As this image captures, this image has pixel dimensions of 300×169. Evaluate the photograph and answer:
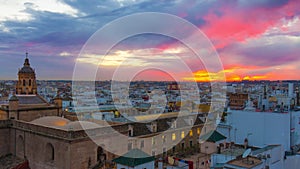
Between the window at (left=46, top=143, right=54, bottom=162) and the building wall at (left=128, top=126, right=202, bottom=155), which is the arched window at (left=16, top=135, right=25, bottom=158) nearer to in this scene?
the window at (left=46, top=143, right=54, bottom=162)

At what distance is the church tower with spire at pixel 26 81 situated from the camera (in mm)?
33812

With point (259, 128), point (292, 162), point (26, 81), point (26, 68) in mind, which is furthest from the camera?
point (26, 68)

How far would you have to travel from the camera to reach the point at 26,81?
33.9 meters

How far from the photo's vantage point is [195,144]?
3369cm

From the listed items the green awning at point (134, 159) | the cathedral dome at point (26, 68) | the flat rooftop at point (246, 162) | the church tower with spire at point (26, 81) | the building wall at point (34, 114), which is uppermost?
the cathedral dome at point (26, 68)

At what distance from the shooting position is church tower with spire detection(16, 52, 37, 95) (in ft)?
111

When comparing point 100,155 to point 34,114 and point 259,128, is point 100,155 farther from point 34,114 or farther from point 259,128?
point 259,128

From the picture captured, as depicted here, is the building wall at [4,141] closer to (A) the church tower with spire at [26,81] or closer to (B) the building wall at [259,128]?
(A) the church tower with spire at [26,81]

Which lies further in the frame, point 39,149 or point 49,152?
point 39,149

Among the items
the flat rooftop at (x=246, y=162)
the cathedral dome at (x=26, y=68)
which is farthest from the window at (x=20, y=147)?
the flat rooftop at (x=246, y=162)

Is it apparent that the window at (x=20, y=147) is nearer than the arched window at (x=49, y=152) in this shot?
No

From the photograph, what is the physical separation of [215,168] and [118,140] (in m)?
9.59

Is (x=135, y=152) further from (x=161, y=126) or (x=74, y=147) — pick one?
(x=161, y=126)

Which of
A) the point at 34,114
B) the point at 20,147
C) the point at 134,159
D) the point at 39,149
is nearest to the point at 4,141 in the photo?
the point at 20,147
